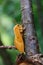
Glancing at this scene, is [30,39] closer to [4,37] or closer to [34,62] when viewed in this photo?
[34,62]

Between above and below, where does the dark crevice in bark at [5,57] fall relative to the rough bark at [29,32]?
below

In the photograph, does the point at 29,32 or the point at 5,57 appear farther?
the point at 5,57

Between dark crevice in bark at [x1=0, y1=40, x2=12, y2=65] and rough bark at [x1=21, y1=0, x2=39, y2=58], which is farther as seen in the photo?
dark crevice in bark at [x1=0, y1=40, x2=12, y2=65]

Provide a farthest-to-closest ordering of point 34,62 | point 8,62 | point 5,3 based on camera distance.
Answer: point 5,3 → point 8,62 → point 34,62

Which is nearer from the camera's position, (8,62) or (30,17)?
(30,17)

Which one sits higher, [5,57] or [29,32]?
[29,32]

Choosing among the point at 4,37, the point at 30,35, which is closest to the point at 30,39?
the point at 30,35

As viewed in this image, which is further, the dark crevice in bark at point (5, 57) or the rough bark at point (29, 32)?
the dark crevice in bark at point (5, 57)

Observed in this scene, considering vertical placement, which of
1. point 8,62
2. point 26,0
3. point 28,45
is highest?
point 26,0
